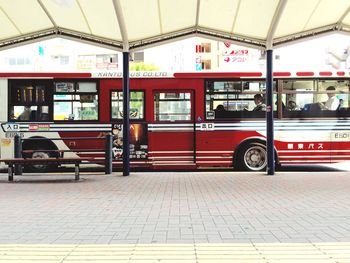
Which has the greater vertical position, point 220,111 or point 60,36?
point 60,36

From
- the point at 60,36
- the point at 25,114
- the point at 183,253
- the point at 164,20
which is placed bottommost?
the point at 183,253

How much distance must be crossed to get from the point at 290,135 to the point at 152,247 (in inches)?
Result: 369

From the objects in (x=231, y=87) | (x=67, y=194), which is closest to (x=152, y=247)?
(x=67, y=194)

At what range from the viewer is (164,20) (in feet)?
37.3

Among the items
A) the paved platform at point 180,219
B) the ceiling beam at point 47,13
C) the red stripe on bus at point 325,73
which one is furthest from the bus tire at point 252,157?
the ceiling beam at point 47,13

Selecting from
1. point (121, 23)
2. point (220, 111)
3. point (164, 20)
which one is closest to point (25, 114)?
point (121, 23)

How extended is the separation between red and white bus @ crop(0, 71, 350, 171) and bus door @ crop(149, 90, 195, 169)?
1.2 inches

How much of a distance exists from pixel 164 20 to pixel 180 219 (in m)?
6.13

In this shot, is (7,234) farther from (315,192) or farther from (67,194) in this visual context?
(315,192)

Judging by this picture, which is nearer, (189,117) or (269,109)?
(269,109)

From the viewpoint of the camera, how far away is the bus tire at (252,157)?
45.3 feet

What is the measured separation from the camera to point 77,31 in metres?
12.1

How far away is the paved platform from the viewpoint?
5.03 metres

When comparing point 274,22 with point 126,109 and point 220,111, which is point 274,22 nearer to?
point 220,111
